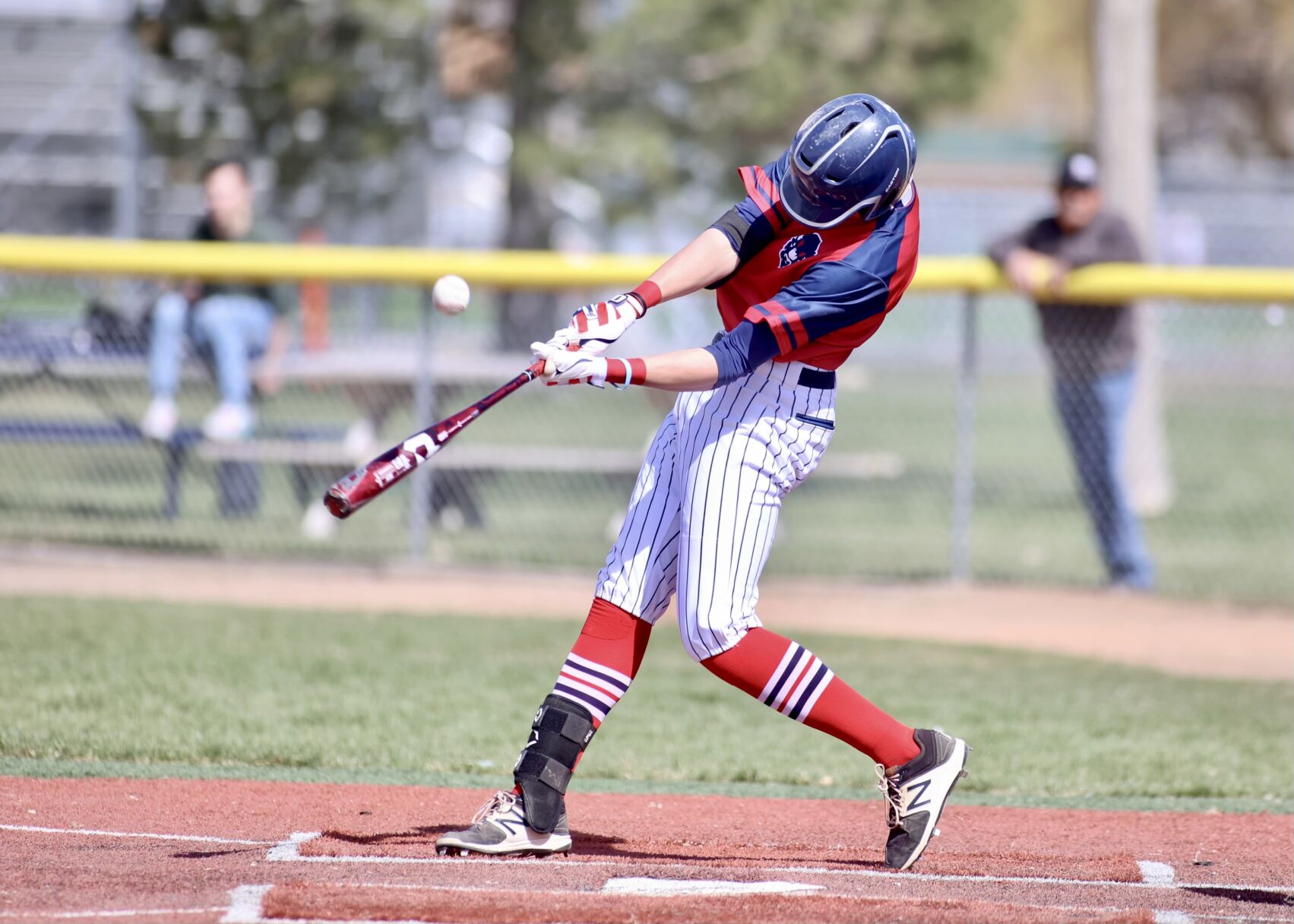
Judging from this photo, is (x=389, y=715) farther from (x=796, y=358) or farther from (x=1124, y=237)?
(x=1124, y=237)

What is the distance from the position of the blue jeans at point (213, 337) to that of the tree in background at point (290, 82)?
610cm

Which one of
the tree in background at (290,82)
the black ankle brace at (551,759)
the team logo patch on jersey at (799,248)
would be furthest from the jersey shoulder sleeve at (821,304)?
the tree in background at (290,82)

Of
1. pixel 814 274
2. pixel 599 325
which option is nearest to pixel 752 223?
pixel 814 274

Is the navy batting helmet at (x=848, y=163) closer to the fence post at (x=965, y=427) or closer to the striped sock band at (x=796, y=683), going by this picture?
the striped sock band at (x=796, y=683)

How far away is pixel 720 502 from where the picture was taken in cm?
402

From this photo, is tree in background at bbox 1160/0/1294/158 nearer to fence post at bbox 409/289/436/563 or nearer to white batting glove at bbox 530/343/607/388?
fence post at bbox 409/289/436/563

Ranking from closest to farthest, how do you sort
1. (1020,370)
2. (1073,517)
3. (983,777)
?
1. (983,777)
2. (1073,517)
3. (1020,370)

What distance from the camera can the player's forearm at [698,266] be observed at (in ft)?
13.1

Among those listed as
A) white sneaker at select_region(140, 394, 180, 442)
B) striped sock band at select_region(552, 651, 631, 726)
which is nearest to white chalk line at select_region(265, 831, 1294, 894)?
striped sock band at select_region(552, 651, 631, 726)

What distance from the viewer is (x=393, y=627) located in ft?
24.6

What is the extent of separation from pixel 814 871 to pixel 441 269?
530 centimetres

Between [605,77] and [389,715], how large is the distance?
11.7 m

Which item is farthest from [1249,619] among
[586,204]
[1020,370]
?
[586,204]

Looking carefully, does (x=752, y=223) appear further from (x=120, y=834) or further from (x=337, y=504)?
(x=120, y=834)
